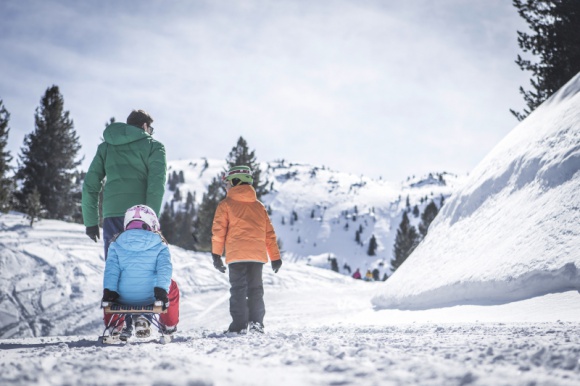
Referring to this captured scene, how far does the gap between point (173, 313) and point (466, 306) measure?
4.46 metres

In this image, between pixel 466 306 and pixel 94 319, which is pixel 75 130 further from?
pixel 466 306

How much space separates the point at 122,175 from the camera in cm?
429

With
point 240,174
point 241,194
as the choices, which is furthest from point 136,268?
point 240,174

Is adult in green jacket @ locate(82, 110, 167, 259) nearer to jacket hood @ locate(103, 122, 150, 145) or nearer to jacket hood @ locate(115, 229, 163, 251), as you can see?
jacket hood @ locate(103, 122, 150, 145)

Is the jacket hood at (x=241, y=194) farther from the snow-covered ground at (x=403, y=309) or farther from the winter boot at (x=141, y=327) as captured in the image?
the winter boot at (x=141, y=327)

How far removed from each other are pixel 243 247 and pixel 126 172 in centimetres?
170

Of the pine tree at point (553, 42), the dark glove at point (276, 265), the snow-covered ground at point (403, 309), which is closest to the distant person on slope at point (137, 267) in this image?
the snow-covered ground at point (403, 309)

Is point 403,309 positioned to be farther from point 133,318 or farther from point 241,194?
point 133,318

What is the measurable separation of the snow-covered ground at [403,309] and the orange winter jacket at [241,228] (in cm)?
102

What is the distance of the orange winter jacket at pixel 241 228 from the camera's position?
15.3ft

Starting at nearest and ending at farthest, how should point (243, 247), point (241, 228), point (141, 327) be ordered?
point (141, 327) < point (243, 247) < point (241, 228)

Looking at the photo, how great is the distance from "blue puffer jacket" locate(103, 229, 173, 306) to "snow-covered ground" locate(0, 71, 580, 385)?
473mm

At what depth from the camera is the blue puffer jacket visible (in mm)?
3635

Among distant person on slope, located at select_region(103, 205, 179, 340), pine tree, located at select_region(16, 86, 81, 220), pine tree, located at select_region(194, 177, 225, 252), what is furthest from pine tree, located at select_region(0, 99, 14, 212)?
distant person on slope, located at select_region(103, 205, 179, 340)
